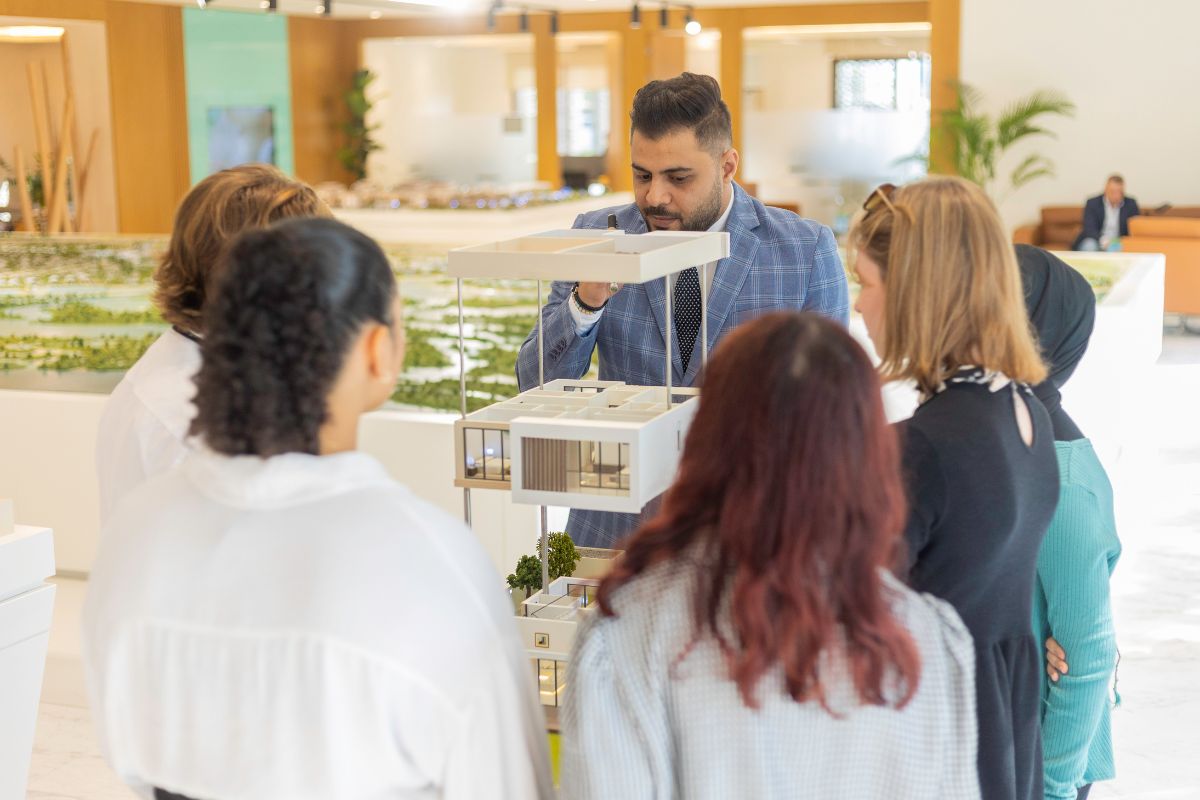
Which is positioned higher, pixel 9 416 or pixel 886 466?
pixel 886 466

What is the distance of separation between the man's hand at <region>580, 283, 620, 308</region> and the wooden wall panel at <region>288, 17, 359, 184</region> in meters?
15.9

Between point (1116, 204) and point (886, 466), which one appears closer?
point (886, 466)

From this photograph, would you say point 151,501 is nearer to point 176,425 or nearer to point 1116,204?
point 176,425

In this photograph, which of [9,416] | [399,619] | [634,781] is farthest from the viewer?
[9,416]

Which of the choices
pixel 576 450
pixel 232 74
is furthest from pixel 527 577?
pixel 232 74

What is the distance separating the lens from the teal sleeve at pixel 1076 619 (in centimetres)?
212

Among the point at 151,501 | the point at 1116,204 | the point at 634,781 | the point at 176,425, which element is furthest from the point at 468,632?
the point at 1116,204

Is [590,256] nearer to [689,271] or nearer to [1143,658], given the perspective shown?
[689,271]

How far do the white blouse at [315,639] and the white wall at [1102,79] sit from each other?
44.4 feet

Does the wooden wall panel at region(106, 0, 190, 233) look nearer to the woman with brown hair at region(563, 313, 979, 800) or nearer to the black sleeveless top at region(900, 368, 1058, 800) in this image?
the black sleeveless top at region(900, 368, 1058, 800)

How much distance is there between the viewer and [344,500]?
1.23m

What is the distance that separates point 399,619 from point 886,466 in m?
0.48

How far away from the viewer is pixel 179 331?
2029mm

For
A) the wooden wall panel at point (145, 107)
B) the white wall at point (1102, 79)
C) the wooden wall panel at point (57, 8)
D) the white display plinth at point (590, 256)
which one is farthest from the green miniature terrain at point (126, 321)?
the white wall at point (1102, 79)
